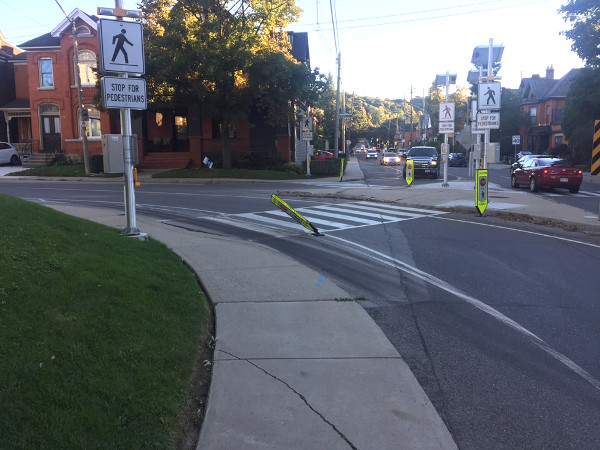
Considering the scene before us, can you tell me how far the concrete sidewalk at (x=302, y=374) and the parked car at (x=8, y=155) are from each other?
113 feet

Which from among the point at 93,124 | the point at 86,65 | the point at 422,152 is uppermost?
the point at 86,65

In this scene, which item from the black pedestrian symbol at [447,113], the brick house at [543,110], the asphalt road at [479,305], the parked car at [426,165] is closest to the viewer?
the asphalt road at [479,305]

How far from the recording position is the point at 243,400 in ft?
13.0

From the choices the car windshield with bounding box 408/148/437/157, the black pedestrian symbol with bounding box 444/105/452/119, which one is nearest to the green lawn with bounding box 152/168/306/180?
the car windshield with bounding box 408/148/437/157

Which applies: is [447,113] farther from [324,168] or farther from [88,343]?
[88,343]

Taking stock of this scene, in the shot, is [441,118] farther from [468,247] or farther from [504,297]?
[504,297]

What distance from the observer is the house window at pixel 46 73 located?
3612 centimetres

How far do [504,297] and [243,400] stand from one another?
4.33m

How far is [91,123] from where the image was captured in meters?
35.8

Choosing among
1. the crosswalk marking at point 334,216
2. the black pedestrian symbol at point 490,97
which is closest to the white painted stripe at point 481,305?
the crosswalk marking at point 334,216

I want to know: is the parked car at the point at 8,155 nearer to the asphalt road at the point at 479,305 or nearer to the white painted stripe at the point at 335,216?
the asphalt road at the point at 479,305

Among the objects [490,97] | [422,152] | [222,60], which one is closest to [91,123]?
[222,60]

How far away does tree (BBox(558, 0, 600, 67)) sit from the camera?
31375 millimetres

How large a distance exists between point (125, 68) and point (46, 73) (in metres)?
31.9
